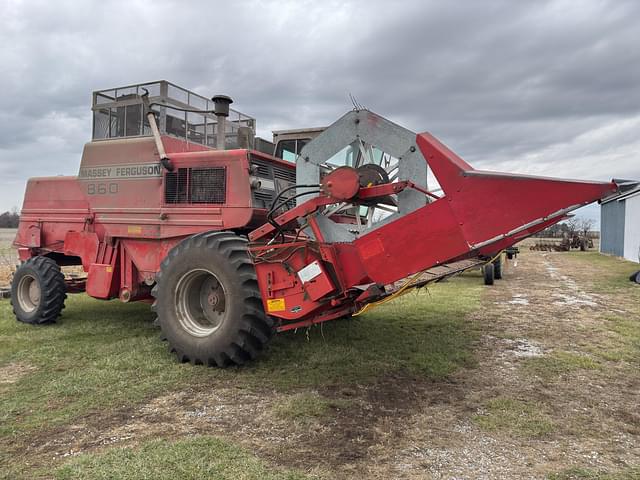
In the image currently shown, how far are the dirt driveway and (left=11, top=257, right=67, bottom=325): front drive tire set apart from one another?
11.8 ft

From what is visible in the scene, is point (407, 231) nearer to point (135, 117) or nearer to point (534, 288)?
point (135, 117)

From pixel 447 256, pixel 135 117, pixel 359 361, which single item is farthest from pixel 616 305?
pixel 135 117

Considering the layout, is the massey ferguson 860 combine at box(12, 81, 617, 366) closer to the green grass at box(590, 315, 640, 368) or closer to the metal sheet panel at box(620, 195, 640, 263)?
the green grass at box(590, 315, 640, 368)

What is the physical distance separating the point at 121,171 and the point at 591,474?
5.57 meters

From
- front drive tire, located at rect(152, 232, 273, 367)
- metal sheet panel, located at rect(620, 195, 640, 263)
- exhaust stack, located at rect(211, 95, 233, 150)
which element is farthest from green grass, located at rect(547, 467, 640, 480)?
metal sheet panel, located at rect(620, 195, 640, 263)

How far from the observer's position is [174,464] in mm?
→ 2896

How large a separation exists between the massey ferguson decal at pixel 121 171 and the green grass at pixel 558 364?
4656 mm

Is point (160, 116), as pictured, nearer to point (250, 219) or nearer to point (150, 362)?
point (250, 219)

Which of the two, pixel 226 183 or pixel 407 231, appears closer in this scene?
pixel 407 231

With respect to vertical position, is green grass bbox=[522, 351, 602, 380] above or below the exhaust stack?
below

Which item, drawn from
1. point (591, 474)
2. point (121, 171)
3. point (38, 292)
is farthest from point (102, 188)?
point (591, 474)

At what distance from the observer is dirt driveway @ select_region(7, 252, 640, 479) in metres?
3.03

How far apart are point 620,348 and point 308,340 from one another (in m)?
3.76

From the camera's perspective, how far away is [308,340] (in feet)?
19.4
